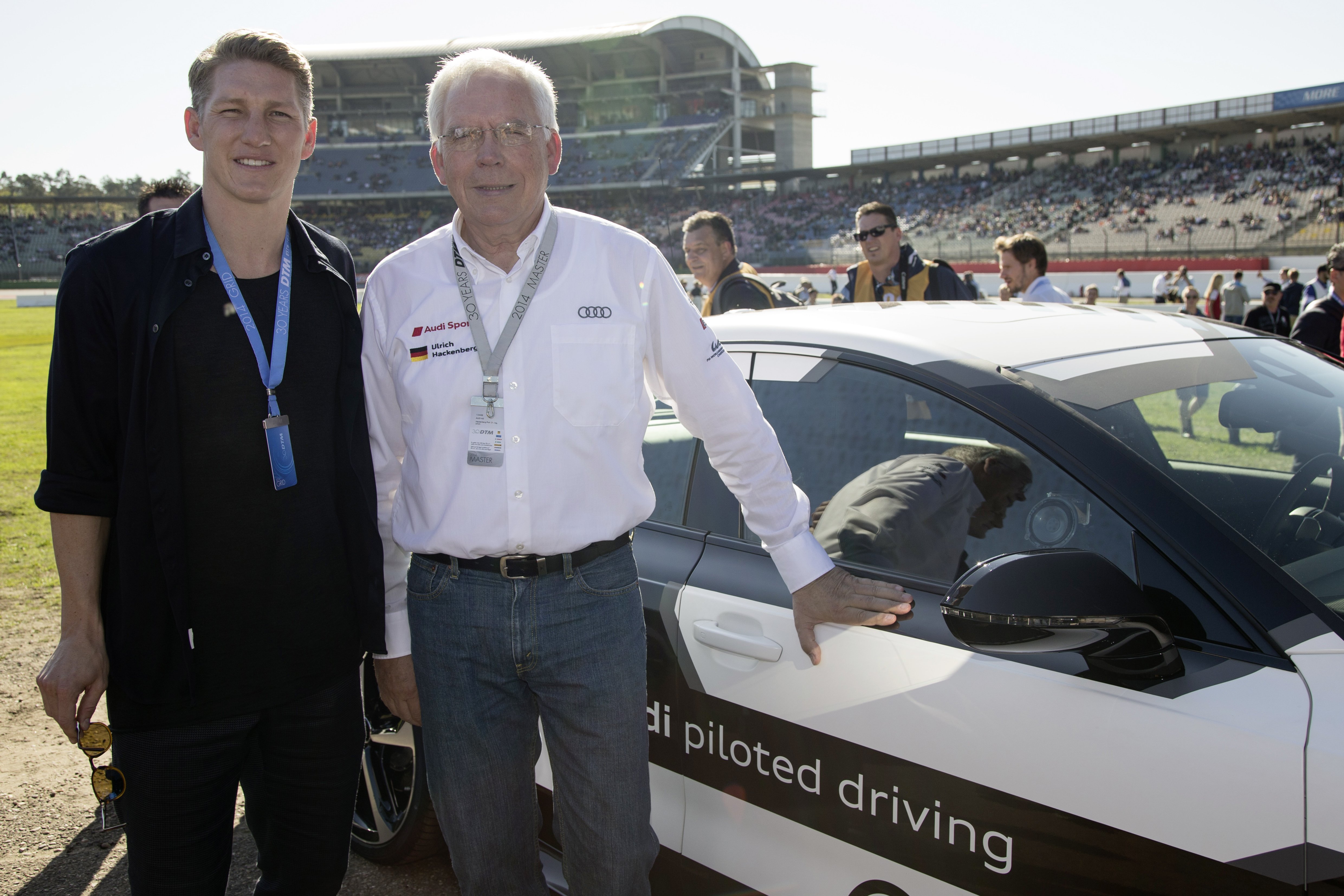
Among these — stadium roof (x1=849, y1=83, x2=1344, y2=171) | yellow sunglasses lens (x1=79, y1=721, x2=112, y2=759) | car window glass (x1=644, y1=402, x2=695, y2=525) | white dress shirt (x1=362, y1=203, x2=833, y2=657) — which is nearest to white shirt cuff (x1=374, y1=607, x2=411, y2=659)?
white dress shirt (x1=362, y1=203, x2=833, y2=657)

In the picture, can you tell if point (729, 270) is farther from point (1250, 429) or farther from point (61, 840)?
point (61, 840)

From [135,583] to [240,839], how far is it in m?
1.72

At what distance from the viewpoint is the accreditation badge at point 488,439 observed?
1650 millimetres

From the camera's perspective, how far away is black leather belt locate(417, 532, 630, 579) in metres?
1.66

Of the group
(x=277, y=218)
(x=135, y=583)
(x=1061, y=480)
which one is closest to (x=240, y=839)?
(x=135, y=583)

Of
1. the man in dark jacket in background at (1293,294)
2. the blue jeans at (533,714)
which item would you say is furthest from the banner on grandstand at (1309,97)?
the blue jeans at (533,714)

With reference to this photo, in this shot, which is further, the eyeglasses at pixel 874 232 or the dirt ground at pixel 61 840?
the eyeglasses at pixel 874 232

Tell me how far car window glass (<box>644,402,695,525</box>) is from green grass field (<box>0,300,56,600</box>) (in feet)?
4.14

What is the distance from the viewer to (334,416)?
172cm

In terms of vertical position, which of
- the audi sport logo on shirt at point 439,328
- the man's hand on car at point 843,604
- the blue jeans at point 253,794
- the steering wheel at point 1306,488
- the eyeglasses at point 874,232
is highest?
the eyeglasses at point 874,232

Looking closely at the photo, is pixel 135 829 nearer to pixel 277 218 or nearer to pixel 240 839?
pixel 277 218

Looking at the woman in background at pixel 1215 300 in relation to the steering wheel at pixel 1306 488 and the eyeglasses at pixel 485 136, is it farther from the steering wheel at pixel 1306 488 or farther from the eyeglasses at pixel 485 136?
the eyeglasses at pixel 485 136

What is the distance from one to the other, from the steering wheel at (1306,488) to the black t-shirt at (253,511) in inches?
68.1

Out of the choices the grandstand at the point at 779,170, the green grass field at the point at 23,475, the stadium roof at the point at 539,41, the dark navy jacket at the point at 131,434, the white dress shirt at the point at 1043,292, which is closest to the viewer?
the dark navy jacket at the point at 131,434
